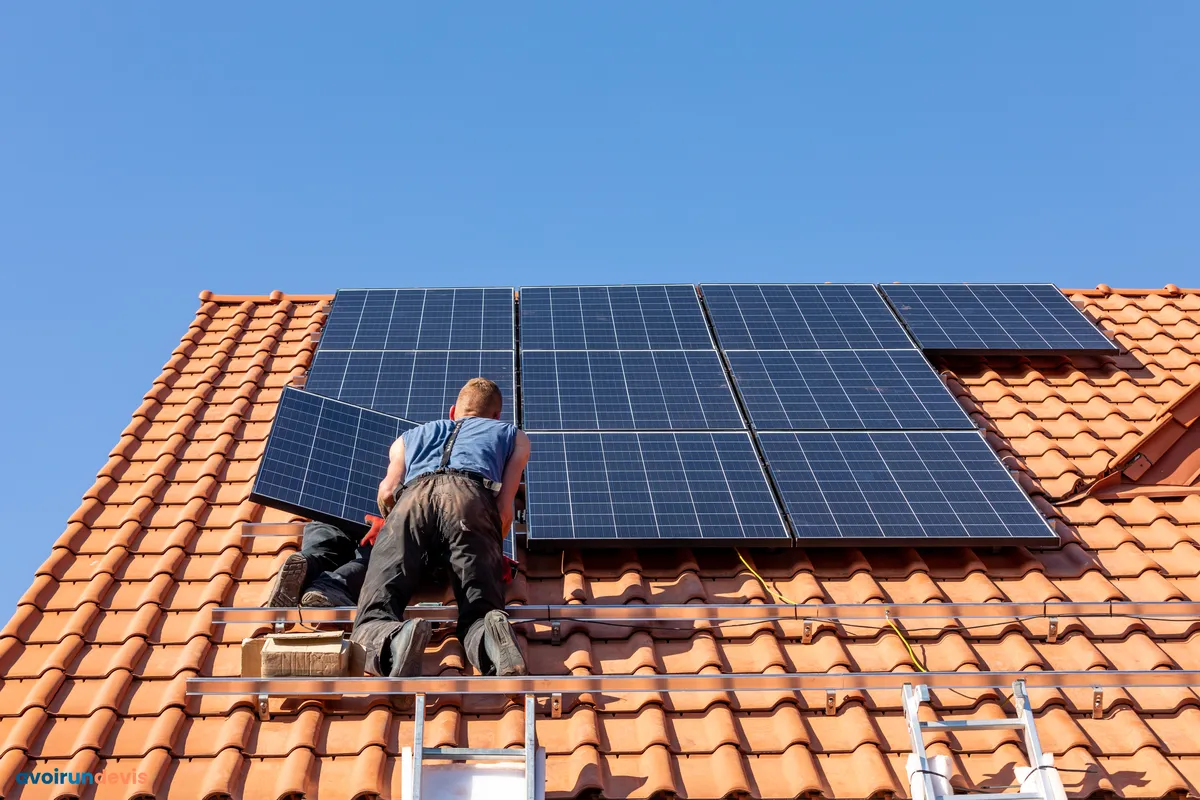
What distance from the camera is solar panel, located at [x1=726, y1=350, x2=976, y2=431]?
357 inches

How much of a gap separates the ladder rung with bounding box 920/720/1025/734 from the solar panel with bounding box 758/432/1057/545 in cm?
214

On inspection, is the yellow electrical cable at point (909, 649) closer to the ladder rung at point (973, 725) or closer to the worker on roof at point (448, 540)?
the ladder rung at point (973, 725)

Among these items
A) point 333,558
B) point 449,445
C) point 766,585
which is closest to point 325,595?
point 333,558

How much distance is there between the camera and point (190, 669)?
6539 millimetres

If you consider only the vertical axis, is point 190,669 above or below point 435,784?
above

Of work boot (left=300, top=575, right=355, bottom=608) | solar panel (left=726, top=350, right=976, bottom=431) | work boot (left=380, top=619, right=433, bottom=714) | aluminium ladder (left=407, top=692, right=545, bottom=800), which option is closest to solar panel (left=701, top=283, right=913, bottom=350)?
solar panel (left=726, top=350, right=976, bottom=431)

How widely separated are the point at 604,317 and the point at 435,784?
5955mm

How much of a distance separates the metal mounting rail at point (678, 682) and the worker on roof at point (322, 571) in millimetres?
825

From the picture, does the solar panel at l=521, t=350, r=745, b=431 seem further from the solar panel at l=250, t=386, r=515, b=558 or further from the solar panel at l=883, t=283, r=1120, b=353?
the solar panel at l=883, t=283, r=1120, b=353

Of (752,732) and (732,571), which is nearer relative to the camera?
(752,732)

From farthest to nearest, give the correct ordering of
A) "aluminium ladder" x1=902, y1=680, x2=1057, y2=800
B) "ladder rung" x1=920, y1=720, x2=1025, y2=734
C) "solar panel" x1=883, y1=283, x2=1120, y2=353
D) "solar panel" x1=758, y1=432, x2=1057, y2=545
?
"solar panel" x1=883, y1=283, x2=1120, y2=353
"solar panel" x1=758, y1=432, x2=1057, y2=545
"ladder rung" x1=920, y1=720, x2=1025, y2=734
"aluminium ladder" x1=902, y1=680, x2=1057, y2=800

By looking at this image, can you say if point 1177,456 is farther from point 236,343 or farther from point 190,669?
point 236,343

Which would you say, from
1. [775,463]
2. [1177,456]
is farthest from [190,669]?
[1177,456]

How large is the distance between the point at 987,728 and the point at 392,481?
3473 millimetres
